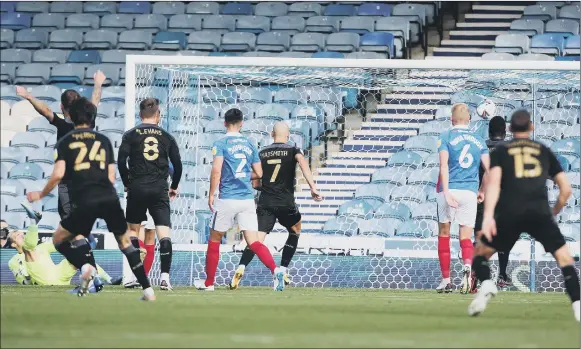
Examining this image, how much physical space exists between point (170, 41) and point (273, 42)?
2.09m

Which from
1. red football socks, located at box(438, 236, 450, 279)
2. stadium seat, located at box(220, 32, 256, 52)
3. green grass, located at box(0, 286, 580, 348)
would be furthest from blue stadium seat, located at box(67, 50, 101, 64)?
green grass, located at box(0, 286, 580, 348)

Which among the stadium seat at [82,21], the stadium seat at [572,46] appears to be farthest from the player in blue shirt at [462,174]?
the stadium seat at [82,21]

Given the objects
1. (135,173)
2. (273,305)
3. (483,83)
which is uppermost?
(483,83)

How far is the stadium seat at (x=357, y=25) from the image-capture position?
78.8 feet

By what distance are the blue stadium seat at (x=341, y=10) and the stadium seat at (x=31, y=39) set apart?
5.88 metres

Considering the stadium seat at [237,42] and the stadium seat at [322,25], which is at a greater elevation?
the stadium seat at [322,25]

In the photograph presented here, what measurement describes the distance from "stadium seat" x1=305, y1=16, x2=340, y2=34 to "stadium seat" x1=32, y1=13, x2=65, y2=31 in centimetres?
547

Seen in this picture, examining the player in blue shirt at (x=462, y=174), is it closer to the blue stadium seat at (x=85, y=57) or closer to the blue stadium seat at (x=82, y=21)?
the blue stadium seat at (x=85, y=57)

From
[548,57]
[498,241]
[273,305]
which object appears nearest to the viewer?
[498,241]

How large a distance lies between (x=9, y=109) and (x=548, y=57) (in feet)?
34.0

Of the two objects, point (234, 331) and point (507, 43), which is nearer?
point (234, 331)

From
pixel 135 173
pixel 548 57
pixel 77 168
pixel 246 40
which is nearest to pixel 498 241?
pixel 77 168

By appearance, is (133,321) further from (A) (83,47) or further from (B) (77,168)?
(A) (83,47)

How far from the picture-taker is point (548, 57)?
71.1 feet
